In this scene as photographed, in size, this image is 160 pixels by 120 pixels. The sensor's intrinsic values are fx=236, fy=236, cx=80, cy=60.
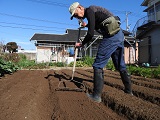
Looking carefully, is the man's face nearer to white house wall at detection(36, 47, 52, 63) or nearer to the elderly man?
the elderly man

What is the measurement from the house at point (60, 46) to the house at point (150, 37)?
1075mm

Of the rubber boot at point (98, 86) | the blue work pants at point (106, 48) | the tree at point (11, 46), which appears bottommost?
the rubber boot at point (98, 86)

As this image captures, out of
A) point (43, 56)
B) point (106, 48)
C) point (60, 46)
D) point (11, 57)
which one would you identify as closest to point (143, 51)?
point (60, 46)

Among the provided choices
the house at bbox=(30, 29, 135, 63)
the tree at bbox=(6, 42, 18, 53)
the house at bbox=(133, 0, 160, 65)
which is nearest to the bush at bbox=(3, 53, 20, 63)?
the house at bbox=(30, 29, 135, 63)

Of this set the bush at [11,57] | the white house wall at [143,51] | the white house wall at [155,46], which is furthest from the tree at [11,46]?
the white house wall at [155,46]

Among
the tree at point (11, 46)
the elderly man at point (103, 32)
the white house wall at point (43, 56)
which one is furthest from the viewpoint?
the tree at point (11, 46)

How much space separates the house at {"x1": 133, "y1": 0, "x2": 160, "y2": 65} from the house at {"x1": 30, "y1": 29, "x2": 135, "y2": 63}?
1075 mm

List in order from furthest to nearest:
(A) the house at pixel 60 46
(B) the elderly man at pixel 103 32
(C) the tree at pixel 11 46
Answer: (C) the tree at pixel 11 46 → (A) the house at pixel 60 46 → (B) the elderly man at pixel 103 32

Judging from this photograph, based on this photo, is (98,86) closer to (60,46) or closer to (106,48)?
(106,48)

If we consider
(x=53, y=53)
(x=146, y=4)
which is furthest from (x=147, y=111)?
(x=146, y=4)

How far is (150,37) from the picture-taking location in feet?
74.8

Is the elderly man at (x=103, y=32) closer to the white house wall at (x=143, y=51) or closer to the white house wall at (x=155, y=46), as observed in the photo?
the white house wall at (x=155, y=46)

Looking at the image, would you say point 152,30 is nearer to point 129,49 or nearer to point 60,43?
point 129,49

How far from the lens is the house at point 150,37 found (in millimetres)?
21344
